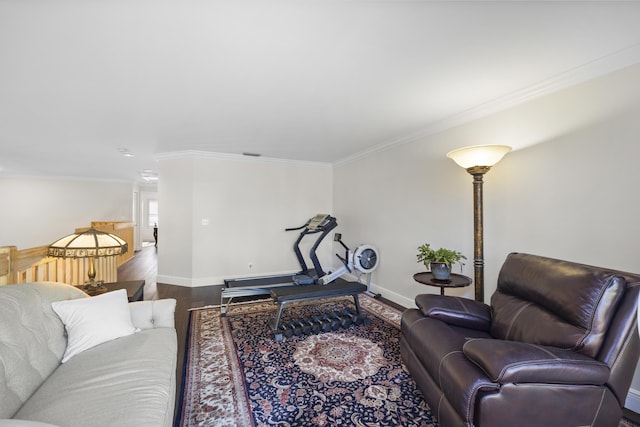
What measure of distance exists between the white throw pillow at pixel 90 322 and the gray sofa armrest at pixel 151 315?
0.47 feet

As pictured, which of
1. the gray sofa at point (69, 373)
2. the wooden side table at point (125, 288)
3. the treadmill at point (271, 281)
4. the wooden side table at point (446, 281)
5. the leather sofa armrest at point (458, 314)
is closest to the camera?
the gray sofa at point (69, 373)

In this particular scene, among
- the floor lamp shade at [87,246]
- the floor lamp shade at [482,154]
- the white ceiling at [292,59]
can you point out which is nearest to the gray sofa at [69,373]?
the floor lamp shade at [87,246]

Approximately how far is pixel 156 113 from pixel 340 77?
2.12 m

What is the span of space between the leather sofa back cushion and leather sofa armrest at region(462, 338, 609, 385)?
11 centimetres

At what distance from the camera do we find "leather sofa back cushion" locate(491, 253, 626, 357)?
4.72 ft

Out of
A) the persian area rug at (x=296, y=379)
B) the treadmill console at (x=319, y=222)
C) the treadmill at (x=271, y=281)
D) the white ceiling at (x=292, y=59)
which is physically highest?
the white ceiling at (x=292, y=59)

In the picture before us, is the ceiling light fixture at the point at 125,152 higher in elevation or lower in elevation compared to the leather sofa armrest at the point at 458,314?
higher

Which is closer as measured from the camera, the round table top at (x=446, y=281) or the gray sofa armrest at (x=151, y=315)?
the gray sofa armrest at (x=151, y=315)

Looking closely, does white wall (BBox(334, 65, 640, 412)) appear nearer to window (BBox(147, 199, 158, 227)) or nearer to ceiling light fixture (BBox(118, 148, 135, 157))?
ceiling light fixture (BBox(118, 148, 135, 157))

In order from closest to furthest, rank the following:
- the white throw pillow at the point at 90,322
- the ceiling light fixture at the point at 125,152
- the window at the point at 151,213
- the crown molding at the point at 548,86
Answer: the white throw pillow at the point at 90,322, the crown molding at the point at 548,86, the ceiling light fixture at the point at 125,152, the window at the point at 151,213

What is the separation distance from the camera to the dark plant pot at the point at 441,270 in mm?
2588

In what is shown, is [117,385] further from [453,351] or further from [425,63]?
[425,63]

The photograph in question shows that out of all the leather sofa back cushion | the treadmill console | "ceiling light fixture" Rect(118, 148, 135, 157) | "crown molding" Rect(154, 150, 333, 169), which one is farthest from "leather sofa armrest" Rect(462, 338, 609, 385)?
"ceiling light fixture" Rect(118, 148, 135, 157)

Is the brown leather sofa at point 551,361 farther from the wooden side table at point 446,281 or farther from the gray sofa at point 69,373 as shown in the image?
the gray sofa at point 69,373
